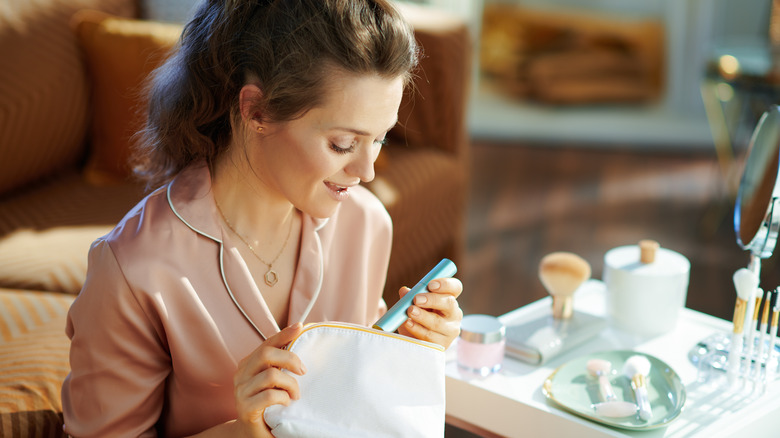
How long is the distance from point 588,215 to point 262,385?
264 cm

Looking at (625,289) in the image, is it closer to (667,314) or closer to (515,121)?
(667,314)

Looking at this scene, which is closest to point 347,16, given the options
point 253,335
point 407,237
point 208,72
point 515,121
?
point 208,72

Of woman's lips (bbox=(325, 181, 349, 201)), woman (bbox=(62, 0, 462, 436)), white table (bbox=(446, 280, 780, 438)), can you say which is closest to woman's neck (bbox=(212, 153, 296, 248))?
woman (bbox=(62, 0, 462, 436))

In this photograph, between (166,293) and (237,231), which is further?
(237,231)

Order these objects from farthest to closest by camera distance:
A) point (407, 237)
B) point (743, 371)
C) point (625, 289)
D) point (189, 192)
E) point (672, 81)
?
point (672, 81), point (407, 237), point (625, 289), point (743, 371), point (189, 192)

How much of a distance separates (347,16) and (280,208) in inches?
11.7

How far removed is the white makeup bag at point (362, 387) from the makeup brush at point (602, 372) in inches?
11.9

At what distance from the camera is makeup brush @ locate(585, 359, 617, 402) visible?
1133 mm

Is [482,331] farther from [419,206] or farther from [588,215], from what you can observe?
[588,215]

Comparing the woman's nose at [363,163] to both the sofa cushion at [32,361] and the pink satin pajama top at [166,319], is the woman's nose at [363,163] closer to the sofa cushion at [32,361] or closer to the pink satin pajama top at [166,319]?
the pink satin pajama top at [166,319]

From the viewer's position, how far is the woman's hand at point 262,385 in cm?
86

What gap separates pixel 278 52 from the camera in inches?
37.7

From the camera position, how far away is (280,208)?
1137 mm

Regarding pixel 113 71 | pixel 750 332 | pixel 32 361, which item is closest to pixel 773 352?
pixel 750 332
